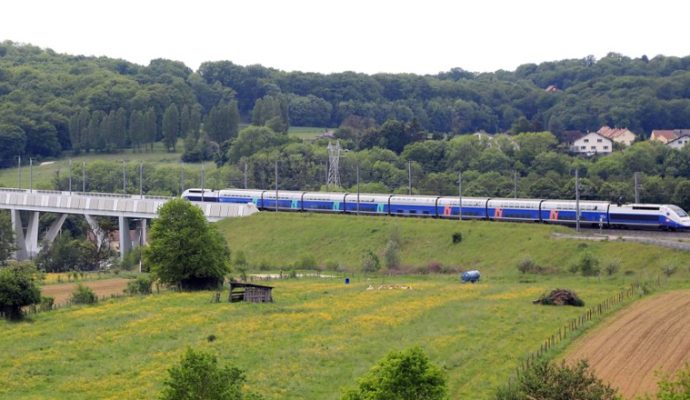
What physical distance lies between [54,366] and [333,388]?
37.9 feet

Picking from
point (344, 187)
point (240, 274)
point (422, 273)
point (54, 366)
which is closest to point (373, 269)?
point (422, 273)

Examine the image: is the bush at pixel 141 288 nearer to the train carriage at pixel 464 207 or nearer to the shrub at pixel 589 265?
the shrub at pixel 589 265

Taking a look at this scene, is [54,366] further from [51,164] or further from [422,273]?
[51,164]

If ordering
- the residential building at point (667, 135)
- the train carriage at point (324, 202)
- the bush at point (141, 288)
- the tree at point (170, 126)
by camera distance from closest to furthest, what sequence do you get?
1. the bush at point (141, 288)
2. the train carriage at point (324, 202)
3. the residential building at point (667, 135)
4. the tree at point (170, 126)

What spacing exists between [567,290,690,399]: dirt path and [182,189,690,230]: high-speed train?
86.8ft

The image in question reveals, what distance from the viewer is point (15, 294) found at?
5841 cm

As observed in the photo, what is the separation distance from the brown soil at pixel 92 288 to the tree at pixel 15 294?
7.40 meters

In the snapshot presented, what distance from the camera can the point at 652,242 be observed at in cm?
7625

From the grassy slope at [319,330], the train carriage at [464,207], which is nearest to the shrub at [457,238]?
the grassy slope at [319,330]

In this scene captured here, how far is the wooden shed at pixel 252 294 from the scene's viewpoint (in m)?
62.5

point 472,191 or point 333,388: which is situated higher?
point 472,191

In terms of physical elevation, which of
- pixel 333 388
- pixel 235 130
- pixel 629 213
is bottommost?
pixel 333 388

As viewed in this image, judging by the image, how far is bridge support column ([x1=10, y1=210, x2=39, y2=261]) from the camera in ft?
394

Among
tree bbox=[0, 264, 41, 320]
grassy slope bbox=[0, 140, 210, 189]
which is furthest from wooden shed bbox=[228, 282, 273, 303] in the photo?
grassy slope bbox=[0, 140, 210, 189]
